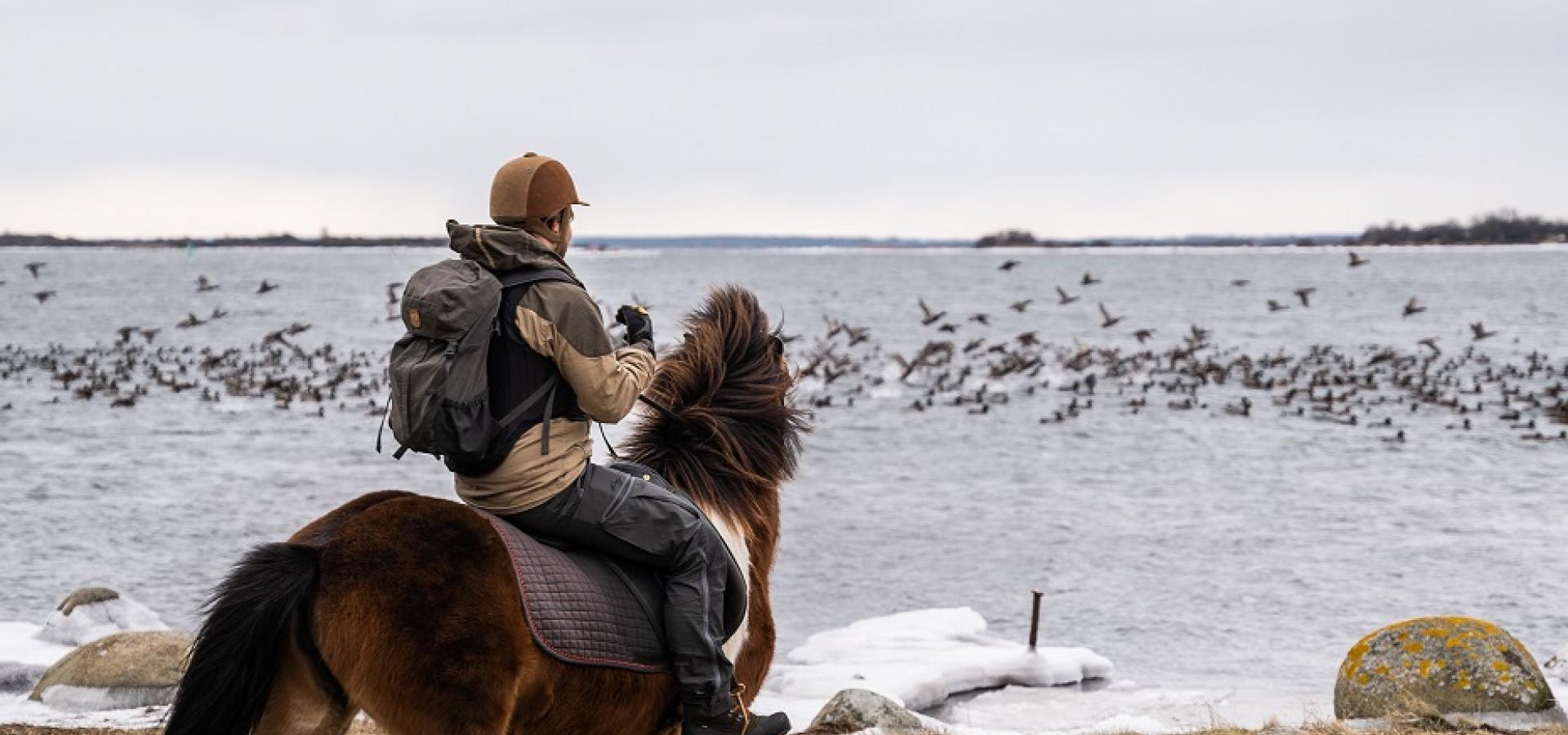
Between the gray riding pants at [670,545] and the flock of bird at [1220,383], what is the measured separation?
22.6 m

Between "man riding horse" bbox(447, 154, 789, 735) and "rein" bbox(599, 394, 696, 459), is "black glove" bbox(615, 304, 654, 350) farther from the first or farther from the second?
"rein" bbox(599, 394, 696, 459)

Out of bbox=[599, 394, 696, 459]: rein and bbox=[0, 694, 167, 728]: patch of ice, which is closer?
bbox=[599, 394, 696, 459]: rein

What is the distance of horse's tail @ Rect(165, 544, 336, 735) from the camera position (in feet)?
13.8

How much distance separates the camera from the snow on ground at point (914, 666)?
11234 millimetres

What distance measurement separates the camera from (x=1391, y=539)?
18953mm

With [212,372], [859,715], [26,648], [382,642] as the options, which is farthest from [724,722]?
[212,372]

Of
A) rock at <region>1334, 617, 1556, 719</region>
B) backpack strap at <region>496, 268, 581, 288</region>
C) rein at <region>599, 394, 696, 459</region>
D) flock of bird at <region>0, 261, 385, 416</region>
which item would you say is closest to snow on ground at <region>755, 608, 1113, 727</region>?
rock at <region>1334, 617, 1556, 719</region>

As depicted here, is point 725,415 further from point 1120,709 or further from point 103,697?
point 1120,709

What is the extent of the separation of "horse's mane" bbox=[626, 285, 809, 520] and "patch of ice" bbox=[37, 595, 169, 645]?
7701mm

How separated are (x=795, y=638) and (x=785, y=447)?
806 centimetres

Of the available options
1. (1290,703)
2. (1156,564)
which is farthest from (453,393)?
(1156,564)

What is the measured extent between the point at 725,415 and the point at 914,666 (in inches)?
267

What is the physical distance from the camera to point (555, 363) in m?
4.59

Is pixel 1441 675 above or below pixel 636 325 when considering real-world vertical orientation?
below
